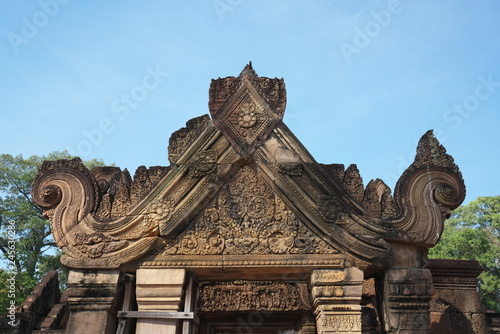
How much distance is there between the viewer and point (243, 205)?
20.1 feet

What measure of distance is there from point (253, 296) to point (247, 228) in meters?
1.13

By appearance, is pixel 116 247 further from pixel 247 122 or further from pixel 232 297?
pixel 247 122

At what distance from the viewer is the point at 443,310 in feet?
24.9

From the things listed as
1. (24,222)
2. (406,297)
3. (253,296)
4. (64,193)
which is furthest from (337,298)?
(24,222)

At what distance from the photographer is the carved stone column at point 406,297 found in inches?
220

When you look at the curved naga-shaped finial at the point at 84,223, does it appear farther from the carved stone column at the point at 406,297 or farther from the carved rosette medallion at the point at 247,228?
the carved stone column at the point at 406,297

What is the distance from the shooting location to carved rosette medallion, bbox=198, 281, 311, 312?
6355 millimetres

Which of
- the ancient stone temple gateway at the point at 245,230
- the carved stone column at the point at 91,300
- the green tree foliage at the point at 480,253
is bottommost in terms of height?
the carved stone column at the point at 91,300

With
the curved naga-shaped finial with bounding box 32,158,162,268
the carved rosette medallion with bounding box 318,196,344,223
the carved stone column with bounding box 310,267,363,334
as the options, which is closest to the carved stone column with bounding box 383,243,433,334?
the carved stone column with bounding box 310,267,363,334

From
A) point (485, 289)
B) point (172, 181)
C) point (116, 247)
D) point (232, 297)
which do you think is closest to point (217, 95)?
point (172, 181)

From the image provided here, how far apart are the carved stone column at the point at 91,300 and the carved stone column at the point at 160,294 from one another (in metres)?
0.36

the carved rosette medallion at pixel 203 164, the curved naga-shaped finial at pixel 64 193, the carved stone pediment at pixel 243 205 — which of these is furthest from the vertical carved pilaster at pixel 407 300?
the curved naga-shaped finial at pixel 64 193

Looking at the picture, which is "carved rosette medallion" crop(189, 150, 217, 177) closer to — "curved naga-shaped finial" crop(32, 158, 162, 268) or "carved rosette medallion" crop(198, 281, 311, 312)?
"curved naga-shaped finial" crop(32, 158, 162, 268)

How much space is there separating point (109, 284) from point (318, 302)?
108 inches
